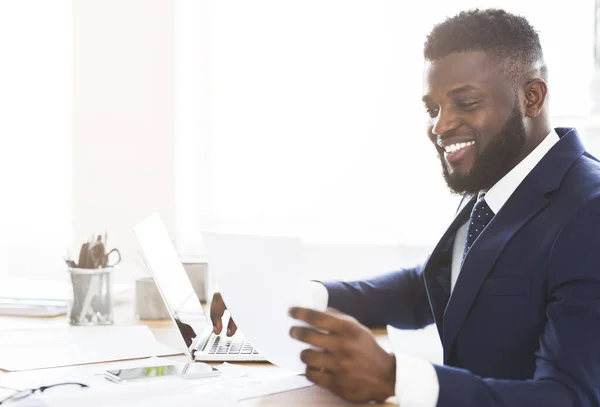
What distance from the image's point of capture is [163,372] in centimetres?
118

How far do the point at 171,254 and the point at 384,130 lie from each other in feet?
5.27

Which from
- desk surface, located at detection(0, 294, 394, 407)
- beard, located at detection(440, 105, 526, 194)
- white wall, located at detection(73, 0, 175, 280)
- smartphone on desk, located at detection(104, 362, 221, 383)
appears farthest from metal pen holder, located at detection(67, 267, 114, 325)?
white wall, located at detection(73, 0, 175, 280)

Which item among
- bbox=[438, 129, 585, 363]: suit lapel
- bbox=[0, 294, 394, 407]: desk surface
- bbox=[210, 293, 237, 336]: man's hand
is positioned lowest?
bbox=[0, 294, 394, 407]: desk surface

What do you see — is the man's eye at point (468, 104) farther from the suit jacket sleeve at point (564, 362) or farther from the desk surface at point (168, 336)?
the desk surface at point (168, 336)

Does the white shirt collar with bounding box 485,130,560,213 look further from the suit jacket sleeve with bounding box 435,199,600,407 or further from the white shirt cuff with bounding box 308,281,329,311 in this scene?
the white shirt cuff with bounding box 308,281,329,311

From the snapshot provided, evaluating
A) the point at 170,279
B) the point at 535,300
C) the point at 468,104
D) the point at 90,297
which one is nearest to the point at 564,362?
the point at 535,300

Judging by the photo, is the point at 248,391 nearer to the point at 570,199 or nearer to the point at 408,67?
the point at 570,199

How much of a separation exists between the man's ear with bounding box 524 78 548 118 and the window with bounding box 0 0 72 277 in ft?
7.47

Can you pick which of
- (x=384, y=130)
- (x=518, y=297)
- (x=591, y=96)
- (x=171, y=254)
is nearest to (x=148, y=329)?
(x=171, y=254)

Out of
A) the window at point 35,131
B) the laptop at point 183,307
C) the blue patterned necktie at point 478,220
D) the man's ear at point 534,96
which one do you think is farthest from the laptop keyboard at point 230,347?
the window at point 35,131

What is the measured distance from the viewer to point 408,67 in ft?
9.86

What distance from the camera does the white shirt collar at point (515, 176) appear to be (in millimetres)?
1273

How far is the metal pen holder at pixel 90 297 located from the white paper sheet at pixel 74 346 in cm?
5

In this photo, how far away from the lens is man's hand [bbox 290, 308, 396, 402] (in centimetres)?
95
